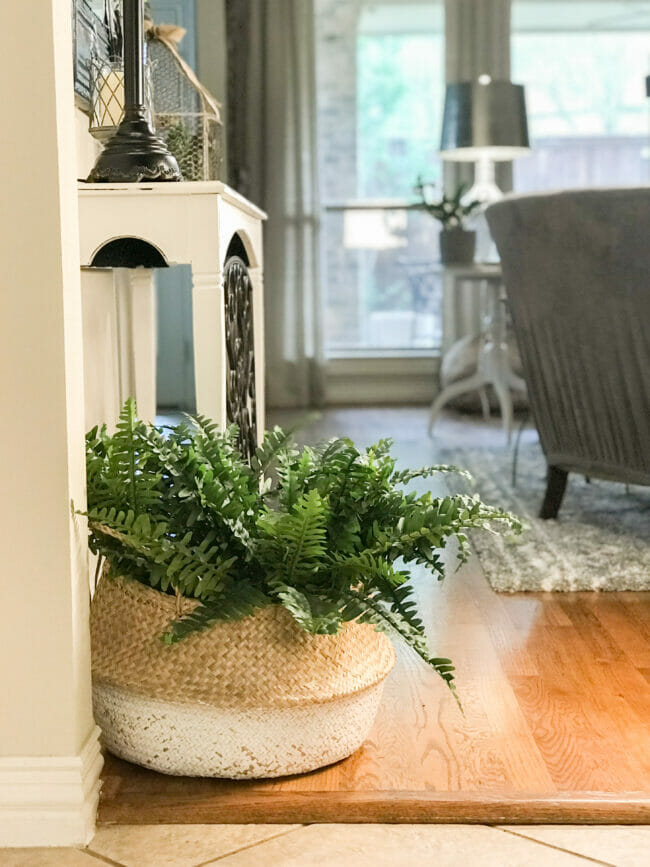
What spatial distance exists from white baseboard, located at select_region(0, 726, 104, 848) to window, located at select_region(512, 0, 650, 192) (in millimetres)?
5061

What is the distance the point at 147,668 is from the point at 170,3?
175 inches

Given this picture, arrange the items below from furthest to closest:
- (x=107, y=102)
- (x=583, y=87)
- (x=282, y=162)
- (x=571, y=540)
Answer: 1. (x=583, y=87)
2. (x=282, y=162)
3. (x=571, y=540)
4. (x=107, y=102)

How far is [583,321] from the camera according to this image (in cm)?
279

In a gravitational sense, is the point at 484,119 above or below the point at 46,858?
above

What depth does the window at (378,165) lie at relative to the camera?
19.1ft

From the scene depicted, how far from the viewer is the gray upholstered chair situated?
104 inches

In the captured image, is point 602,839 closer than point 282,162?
Yes

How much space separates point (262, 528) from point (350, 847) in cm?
41

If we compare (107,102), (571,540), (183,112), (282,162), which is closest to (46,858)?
(107,102)

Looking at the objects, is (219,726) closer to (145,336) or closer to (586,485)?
(145,336)

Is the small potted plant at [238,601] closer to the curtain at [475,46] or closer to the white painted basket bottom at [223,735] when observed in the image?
the white painted basket bottom at [223,735]

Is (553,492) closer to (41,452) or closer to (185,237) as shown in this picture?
(185,237)

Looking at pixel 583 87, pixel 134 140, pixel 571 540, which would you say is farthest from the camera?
pixel 583 87

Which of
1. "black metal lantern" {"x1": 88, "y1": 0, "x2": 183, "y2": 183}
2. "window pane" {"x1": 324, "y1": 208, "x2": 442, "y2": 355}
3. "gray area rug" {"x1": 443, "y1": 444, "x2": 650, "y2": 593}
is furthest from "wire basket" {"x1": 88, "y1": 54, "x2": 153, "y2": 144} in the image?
"window pane" {"x1": 324, "y1": 208, "x2": 442, "y2": 355}
